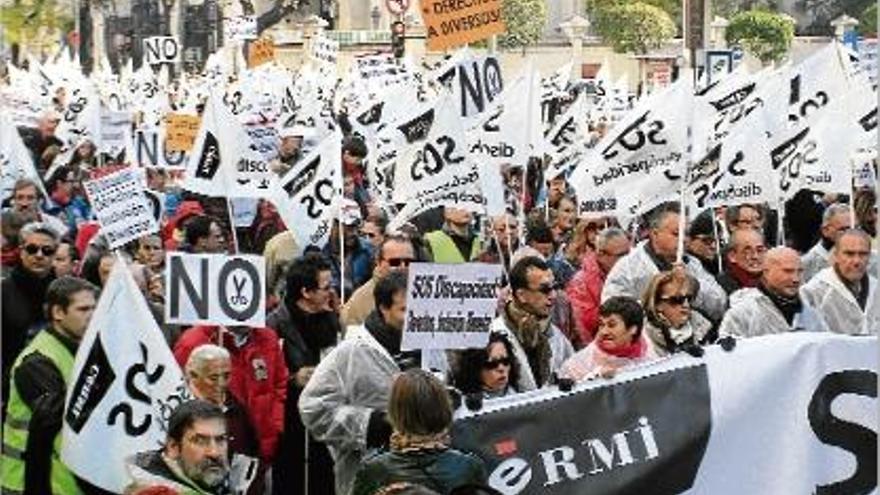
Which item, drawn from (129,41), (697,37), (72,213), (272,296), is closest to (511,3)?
(129,41)

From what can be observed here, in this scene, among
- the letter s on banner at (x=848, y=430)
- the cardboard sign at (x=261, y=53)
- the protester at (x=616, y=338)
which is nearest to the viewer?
the letter s on banner at (x=848, y=430)

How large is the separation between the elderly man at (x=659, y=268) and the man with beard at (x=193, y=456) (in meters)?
4.20

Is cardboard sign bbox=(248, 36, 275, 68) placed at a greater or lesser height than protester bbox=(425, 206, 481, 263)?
lesser

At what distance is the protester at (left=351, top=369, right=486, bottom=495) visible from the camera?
24.0 feet

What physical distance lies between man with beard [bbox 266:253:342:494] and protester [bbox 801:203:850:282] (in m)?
3.62

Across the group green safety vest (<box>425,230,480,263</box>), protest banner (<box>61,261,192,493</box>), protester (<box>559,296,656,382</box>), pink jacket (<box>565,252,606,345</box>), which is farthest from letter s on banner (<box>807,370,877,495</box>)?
green safety vest (<box>425,230,480,263</box>)

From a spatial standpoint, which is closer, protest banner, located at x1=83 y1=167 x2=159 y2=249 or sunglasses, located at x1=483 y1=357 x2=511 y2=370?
sunglasses, located at x1=483 y1=357 x2=511 y2=370

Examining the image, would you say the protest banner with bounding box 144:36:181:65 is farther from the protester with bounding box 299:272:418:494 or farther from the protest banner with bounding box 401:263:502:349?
the protester with bounding box 299:272:418:494

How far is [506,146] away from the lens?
16625mm

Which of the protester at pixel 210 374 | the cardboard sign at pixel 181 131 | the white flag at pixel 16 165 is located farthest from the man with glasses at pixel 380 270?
the cardboard sign at pixel 181 131

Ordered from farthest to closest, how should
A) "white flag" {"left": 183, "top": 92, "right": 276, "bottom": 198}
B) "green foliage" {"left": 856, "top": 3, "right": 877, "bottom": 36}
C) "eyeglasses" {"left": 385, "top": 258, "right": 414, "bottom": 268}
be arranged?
"green foliage" {"left": 856, "top": 3, "right": 877, "bottom": 36} → "white flag" {"left": 183, "top": 92, "right": 276, "bottom": 198} → "eyeglasses" {"left": 385, "top": 258, "right": 414, "bottom": 268}

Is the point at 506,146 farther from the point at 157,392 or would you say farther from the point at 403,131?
the point at 157,392

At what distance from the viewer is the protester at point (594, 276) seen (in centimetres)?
1224

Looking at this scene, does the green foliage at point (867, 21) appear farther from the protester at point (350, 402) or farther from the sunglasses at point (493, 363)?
the protester at point (350, 402)
